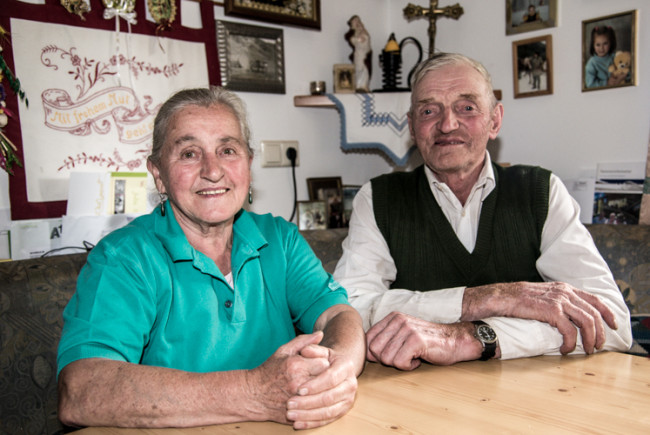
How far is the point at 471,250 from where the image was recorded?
1.64 m

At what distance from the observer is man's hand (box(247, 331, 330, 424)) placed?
2.99 feet

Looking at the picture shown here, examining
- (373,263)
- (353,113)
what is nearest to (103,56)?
(353,113)

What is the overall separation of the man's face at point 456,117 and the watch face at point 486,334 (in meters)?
0.60

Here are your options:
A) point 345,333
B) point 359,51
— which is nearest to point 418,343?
point 345,333

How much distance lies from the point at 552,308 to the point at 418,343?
1.20 feet

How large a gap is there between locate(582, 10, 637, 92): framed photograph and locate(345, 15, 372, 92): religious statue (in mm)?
993

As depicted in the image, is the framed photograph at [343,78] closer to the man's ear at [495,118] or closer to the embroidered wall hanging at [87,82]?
the embroidered wall hanging at [87,82]

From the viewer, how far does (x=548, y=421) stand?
2.90ft

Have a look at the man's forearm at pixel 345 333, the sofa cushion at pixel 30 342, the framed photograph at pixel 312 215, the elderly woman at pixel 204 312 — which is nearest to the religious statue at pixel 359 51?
the framed photograph at pixel 312 215

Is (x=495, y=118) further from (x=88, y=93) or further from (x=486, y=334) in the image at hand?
(x=88, y=93)

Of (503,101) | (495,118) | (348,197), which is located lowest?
(348,197)

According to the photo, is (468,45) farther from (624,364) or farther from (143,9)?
(624,364)

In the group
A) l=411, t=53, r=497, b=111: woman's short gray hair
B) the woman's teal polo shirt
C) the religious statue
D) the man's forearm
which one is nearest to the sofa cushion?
the woman's teal polo shirt

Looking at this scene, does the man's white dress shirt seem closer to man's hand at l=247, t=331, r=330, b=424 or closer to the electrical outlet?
man's hand at l=247, t=331, r=330, b=424
